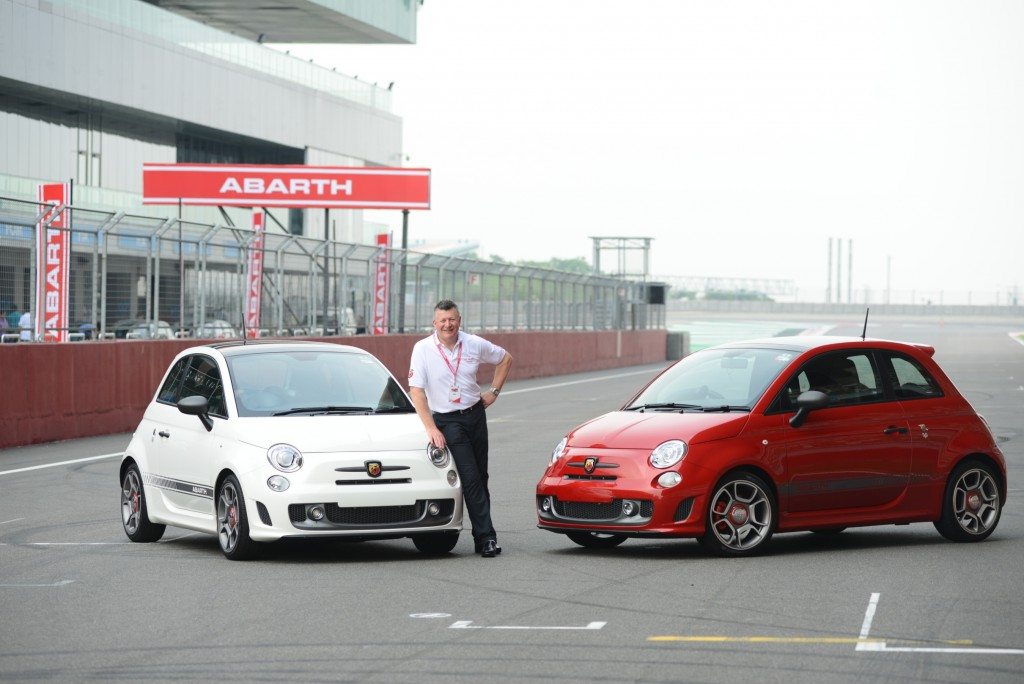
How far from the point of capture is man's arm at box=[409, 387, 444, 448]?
34.3ft

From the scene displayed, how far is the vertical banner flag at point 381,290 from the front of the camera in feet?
104

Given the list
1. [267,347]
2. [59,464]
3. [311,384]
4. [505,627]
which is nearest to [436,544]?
[311,384]

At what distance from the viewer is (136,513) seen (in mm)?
11531

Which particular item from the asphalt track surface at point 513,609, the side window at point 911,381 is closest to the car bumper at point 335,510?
the asphalt track surface at point 513,609

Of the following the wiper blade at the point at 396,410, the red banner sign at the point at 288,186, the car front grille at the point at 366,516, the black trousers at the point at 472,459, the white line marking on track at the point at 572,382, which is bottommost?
the white line marking on track at the point at 572,382

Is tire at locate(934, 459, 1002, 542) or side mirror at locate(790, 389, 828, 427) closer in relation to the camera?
side mirror at locate(790, 389, 828, 427)

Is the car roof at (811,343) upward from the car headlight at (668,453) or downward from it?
upward

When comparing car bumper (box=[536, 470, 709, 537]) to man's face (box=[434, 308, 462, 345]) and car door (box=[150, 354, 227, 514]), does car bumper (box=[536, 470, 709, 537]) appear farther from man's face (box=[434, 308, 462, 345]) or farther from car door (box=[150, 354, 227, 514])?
car door (box=[150, 354, 227, 514])

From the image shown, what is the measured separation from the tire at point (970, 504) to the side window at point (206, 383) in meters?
4.83

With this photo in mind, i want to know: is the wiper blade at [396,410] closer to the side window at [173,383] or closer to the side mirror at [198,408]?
the side mirror at [198,408]

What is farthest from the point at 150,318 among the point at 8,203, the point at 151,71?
the point at 151,71

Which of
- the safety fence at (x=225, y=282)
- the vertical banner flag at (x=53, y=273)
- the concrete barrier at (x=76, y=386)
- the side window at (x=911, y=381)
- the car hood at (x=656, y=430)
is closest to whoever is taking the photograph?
the car hood at (x=656, y=430)

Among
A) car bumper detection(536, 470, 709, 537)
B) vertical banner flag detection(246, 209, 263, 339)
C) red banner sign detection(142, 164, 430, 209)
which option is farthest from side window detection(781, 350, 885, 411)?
red banner sign detection(142, 164, 430, 209)

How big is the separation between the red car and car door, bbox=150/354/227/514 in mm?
2158
